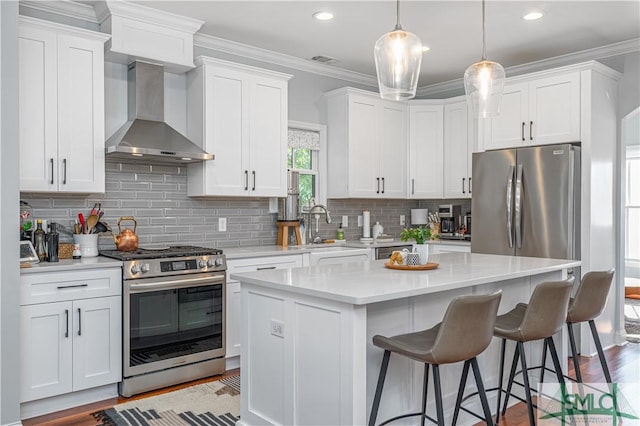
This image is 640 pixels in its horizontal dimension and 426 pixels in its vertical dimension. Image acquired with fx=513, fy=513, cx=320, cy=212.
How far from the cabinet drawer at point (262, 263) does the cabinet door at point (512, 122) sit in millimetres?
2226

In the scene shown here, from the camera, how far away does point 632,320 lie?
5.76 meters

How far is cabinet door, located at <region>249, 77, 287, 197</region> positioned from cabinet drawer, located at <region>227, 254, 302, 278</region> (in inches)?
24.3

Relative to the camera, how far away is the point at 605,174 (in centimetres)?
463

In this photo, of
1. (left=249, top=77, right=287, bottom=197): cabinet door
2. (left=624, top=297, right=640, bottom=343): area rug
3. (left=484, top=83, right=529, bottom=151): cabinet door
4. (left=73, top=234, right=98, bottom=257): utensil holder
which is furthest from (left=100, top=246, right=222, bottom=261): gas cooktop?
(left=624, top=297, right=640, bottom=343): area rug

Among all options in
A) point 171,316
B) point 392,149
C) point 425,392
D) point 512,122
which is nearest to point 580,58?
point 512,122

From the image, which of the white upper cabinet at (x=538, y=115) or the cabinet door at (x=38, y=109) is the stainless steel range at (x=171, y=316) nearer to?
the cabinet door at (x=38, y=109)

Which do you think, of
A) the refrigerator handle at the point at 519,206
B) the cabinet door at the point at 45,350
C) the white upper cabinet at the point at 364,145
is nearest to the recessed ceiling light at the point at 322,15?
the white upper cabinet at the point at 364,145

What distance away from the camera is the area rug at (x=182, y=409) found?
3.08 meters

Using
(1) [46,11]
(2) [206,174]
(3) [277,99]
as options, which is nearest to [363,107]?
(3) [277,99]

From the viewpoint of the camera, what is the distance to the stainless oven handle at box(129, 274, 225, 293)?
346 cm

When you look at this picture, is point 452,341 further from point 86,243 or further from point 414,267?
point 86,243

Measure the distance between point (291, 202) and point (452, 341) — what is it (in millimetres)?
3005

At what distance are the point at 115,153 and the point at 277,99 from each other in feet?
5.18

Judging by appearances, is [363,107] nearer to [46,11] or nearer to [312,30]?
[312,30]
